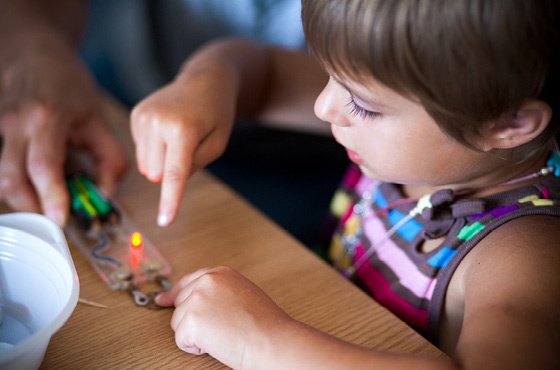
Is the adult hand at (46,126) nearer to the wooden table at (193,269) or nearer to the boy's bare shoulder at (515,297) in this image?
the wooden table at (193,269)

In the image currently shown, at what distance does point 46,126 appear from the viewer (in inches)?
31.6

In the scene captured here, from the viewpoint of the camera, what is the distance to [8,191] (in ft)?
2.41

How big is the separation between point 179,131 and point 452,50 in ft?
1.10

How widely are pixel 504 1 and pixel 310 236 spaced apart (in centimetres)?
66

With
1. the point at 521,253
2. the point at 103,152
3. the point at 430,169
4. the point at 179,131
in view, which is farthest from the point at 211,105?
the point at 521,253

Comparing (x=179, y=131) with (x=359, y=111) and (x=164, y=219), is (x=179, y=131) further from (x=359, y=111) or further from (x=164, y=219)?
(x=359, y=111)

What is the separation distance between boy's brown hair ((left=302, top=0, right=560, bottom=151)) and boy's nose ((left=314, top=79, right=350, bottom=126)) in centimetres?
6

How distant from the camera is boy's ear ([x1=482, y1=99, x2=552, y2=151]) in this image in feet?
1.79

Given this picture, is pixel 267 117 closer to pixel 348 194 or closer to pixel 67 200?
Result: pixel 348 194

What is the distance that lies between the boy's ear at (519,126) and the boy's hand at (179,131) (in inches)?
12.9

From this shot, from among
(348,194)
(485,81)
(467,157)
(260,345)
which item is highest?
(485,81)

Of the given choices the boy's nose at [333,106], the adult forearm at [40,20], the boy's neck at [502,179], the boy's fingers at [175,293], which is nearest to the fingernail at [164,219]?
the boy's fingers at [175,293]

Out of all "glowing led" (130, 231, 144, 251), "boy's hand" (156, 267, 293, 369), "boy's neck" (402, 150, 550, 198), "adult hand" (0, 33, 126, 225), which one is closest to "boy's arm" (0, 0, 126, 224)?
"adult hand" (0, 33, 126, 225)

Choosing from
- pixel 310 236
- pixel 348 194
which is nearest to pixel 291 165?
pixel 310 236
